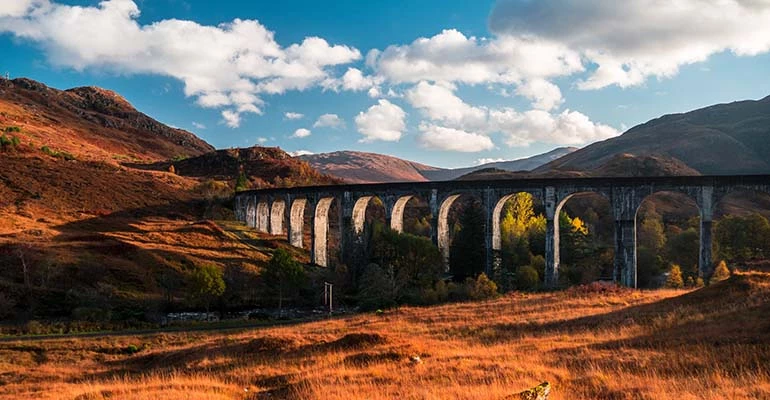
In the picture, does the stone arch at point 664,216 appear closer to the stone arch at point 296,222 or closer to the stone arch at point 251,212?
→ the stone arch at point 296,222

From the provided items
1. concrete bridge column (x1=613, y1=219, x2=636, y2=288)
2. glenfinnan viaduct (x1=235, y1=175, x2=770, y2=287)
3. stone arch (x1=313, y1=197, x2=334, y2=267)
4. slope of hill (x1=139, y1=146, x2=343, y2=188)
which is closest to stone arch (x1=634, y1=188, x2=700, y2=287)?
glenfinnan viaduct (x1=235, y1=175, x2=770, y2=287)

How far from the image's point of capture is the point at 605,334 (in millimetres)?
18000

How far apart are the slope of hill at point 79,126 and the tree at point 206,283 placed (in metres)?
93.2

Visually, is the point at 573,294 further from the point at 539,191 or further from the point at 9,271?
the point at 9,271

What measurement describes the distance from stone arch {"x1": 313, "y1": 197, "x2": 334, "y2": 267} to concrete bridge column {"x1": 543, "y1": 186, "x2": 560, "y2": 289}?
27.3 m

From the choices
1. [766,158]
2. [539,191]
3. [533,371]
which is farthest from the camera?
[766,158]

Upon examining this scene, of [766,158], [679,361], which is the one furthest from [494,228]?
[766,158]

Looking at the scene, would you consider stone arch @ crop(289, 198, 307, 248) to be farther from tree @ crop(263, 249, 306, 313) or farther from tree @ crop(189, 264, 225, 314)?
tree @ crop(189, 264, 225, 314)

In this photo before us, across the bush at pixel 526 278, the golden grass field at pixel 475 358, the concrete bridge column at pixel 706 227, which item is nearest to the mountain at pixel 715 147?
the bush at pixel 526 278

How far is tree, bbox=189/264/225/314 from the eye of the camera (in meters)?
39.2

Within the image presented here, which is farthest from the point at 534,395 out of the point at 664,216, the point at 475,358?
the point at 664,216

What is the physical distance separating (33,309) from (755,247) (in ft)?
230

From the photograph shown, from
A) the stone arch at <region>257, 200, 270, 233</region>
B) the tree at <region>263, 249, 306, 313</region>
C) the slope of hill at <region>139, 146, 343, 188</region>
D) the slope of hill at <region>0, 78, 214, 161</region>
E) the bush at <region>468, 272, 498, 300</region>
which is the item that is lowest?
the bush at <region>468, 272, 498, 300</region>

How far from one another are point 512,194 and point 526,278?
25.3ft
